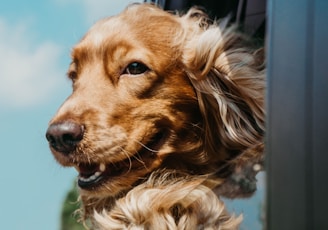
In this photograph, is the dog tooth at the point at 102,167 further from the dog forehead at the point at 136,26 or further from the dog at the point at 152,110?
the dog forehead at the point at 136,26

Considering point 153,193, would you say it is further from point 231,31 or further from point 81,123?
point 231,31

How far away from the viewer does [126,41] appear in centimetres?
348

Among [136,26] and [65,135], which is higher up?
[136,26]

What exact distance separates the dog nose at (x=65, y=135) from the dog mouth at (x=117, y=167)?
12 cm

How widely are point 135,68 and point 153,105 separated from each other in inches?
7.2

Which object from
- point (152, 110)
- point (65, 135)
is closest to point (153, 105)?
point (152, 110)

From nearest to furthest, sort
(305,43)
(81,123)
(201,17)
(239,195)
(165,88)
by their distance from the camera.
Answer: (305,43) < (239,195) < (81,123) < (165,88) < (201,17)

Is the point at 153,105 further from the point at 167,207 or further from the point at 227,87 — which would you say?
the point at 167,207

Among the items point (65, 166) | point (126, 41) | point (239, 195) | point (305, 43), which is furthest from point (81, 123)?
point (305, 43)

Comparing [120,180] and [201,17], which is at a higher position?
[201,17]

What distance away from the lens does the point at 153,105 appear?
11.2 feet

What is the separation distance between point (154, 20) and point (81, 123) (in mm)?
649

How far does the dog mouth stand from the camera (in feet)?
11.1

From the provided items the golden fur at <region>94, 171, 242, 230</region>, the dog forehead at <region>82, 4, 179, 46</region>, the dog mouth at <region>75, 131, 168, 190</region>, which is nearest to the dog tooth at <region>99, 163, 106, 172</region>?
the dog mouth at <region>75, 131, 168, 190</region>
